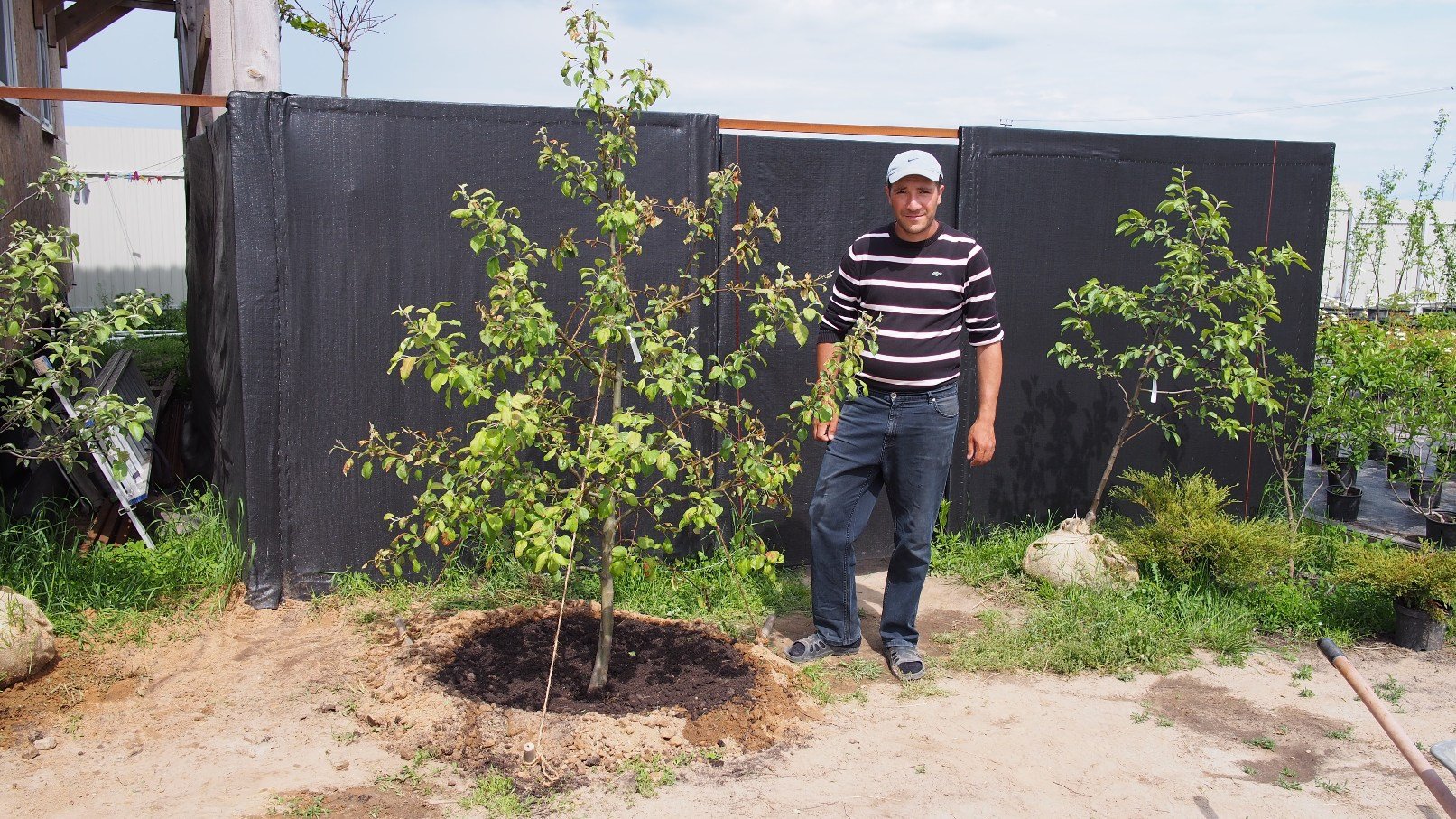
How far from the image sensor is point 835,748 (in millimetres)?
3562

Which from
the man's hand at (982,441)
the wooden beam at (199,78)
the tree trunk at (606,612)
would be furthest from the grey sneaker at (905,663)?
the wooden beam at (199,78)

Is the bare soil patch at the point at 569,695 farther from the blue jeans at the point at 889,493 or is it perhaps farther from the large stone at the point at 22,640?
the large stone at the point at 22,640

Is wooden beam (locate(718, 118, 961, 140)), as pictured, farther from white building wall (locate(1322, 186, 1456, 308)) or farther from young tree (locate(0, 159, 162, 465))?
white building wall (locate(1322, 186, 1456, 308))

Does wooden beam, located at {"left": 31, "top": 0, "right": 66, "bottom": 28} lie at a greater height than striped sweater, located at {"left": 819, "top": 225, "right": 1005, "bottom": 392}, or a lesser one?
greater

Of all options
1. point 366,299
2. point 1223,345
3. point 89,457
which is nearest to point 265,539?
point 366,299

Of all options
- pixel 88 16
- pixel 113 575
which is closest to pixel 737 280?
pixel 113 575

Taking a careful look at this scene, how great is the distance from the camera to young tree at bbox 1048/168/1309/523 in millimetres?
5129

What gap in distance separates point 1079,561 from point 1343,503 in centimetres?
292

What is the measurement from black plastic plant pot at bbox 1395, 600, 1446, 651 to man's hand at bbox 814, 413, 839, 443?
269cm

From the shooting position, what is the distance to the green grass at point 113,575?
4.43 m

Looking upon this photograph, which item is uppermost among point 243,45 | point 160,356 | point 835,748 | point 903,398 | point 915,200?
point 243,45

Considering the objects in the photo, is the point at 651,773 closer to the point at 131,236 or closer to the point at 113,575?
the point at 113,575

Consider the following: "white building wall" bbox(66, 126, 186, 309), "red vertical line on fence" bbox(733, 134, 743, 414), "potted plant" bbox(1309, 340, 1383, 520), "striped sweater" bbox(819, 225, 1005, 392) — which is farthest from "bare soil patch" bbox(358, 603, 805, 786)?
"white building wall" bbox(66, 126, 186, 309)

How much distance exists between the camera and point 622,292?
3.42m
